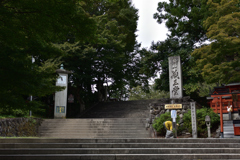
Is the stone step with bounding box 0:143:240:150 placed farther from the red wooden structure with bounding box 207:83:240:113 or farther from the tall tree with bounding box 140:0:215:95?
the tall tree with bounding box 140:0:215:95

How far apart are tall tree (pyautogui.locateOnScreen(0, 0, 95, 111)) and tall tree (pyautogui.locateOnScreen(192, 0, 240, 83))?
34.8 feet

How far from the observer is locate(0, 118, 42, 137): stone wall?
1230cm

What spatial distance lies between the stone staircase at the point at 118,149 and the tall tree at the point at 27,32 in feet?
4.71

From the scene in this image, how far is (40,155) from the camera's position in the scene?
5.90 meters

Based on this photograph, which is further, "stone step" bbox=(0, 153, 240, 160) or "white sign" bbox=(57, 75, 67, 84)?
"white sign" bbox=(57, 75, 67, 84)

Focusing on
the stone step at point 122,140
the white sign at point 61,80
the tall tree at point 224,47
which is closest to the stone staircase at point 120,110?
the white sign at point 61,80

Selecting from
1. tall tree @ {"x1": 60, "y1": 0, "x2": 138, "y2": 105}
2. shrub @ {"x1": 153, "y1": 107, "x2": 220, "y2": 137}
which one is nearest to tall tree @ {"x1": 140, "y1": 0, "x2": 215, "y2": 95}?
tall tree @ {"x1": 60, "y1": 0, "x2": 138, "y2": 105}

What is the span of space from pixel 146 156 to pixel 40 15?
14.4ft

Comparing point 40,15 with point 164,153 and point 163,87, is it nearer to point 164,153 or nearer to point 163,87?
point 164,153

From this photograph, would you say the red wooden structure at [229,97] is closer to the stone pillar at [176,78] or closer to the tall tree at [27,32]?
the stone pillar at [176,78]

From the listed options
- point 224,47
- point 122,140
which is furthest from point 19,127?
point 224,47

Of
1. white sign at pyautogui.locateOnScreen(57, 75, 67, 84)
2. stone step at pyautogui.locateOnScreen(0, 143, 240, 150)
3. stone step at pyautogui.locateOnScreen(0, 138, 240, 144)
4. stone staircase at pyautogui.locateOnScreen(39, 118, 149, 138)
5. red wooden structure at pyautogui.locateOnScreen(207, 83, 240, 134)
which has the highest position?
white sign at pyautogui.locateOnScreen(57, 75, 67, 84)

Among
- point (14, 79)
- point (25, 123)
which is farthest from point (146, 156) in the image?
point (25, 123)

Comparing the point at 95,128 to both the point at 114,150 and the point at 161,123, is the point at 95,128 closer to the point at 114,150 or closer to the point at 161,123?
the point at 161,123
